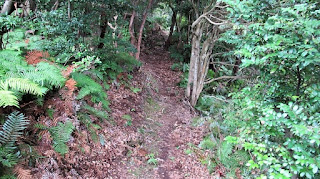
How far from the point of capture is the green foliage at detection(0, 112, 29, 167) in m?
2.70

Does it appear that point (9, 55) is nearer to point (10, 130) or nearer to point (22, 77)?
point (22, 77)

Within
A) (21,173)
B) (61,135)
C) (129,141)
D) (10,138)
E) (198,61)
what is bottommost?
(129,141)

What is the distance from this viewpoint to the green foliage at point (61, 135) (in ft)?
11.3

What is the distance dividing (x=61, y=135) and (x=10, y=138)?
2.69ft

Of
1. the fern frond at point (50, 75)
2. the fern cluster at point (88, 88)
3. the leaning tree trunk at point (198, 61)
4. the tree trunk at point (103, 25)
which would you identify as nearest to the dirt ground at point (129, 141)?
the fern cluster at point (88, 88)

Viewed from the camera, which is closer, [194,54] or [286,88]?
[286,88]

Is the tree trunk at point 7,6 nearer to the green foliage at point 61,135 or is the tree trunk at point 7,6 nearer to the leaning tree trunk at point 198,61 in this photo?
the green foliage at point 61,135

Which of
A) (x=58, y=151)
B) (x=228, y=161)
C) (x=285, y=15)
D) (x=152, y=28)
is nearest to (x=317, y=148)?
(x=285, y=15)

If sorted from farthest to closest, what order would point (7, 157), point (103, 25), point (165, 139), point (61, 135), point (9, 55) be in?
point (103, 25) → point (165, 139) → point (9, 55) → point (61, 135) → point (7, 157)

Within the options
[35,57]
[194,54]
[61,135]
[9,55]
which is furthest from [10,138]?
[194,54]

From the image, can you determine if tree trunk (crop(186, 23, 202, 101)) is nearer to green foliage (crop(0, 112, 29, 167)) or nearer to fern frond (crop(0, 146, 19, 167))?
green foliage (crop(0, 112, 29, 167))

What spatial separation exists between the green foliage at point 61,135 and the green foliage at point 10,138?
60 cm

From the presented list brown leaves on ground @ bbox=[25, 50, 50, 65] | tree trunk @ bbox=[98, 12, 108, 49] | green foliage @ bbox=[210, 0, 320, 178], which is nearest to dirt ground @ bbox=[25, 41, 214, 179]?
brown leaves on ground @ bbox=[25, 50, 50, 65]

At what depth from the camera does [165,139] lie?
6.11m
